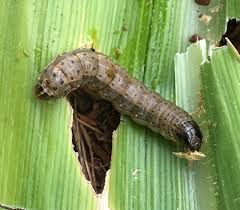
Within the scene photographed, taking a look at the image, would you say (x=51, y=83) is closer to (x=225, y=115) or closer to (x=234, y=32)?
(x=225, y=115)

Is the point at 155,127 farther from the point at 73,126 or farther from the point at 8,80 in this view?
the point at 8,80

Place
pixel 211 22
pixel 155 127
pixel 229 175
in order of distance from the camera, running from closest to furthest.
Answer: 1. pixel 229 175
2. pixel 155 127
3. pixel 211 22

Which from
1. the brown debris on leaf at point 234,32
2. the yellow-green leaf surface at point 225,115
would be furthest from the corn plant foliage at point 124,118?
the brown debris on leaf at point 234,32

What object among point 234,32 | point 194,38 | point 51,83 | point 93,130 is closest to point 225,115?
point 194,38

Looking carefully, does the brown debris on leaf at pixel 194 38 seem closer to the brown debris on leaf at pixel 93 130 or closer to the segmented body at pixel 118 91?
the segmented body at pixel 118 91

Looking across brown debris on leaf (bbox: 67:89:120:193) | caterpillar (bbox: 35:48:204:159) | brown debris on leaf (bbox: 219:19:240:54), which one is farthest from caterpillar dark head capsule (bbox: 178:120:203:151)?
brown debris on leaf (bbox: 219:19:240:54)

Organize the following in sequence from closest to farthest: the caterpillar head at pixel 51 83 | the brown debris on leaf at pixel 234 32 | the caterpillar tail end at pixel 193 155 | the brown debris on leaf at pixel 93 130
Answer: the caterpillar head at pixel 51 83
the caterpillar tail end at pixel 193 155
the brown debris on leaf at pixel 93 130
the brown debris on leaf at pixel 234 32

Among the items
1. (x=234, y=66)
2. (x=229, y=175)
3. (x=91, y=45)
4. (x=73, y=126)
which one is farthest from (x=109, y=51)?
(x=229, y=175)
